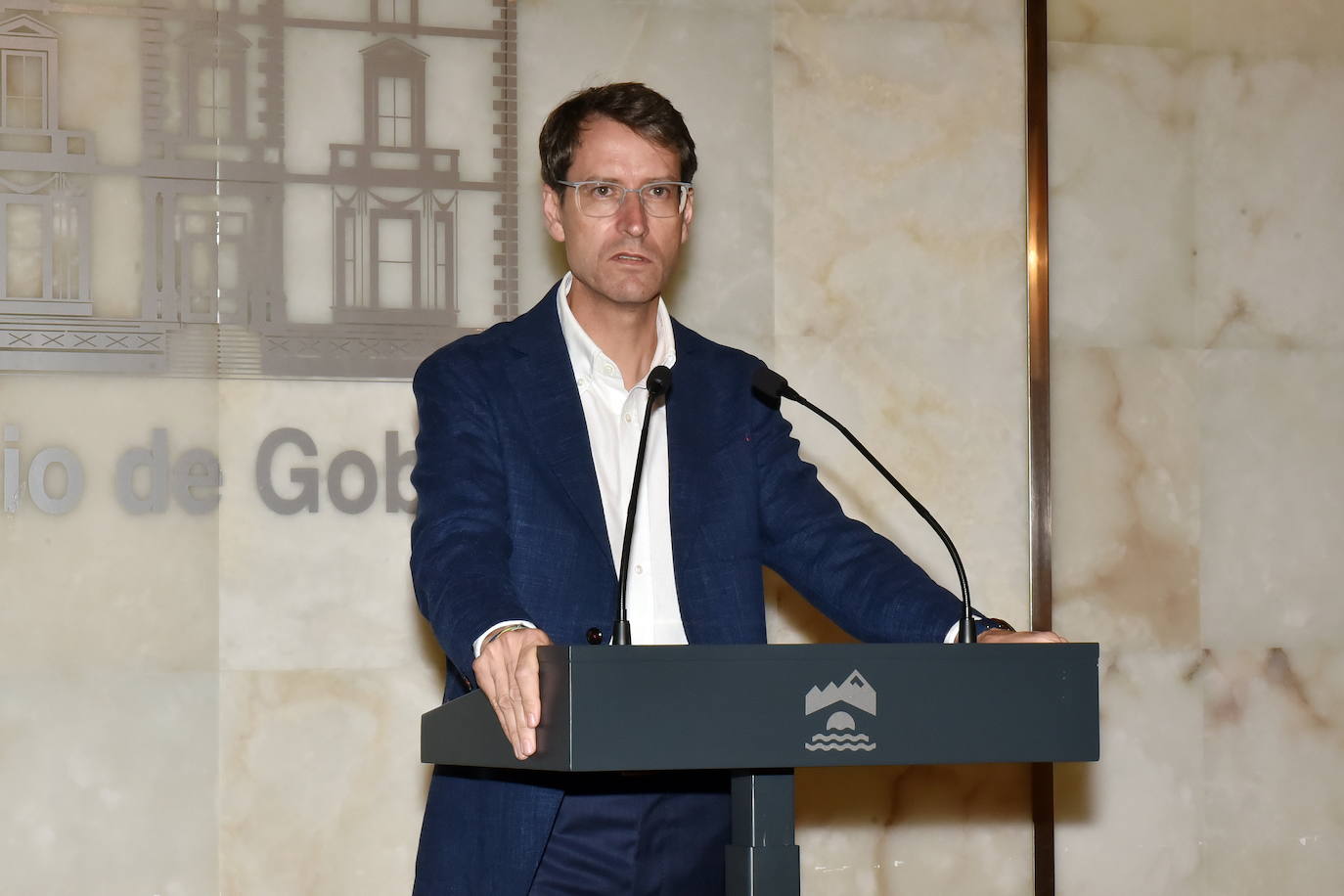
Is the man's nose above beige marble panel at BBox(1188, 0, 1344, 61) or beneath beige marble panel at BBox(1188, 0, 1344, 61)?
beneath

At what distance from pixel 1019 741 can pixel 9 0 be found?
308 centimetres

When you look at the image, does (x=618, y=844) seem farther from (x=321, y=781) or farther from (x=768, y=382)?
(x=321, y=781)

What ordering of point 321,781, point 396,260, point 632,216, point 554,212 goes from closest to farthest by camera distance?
point 632,216, point 554,212, point 321,781, point 396,260

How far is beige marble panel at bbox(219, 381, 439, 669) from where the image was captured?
3.57 metres

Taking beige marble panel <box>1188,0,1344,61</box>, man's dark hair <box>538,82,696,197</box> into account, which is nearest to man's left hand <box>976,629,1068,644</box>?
man's dark hair <box>538,82,696,197</box>

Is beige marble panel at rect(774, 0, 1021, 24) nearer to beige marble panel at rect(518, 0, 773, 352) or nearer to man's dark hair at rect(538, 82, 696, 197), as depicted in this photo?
beige marble panel at rect(518, 0, 773, 352)

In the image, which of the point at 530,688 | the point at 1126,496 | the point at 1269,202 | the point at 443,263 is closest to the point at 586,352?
the point at 530,688

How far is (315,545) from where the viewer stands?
11.8 feet

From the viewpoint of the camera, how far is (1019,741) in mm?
1535

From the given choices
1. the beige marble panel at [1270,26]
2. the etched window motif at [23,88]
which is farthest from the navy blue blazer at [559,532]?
the beige marble panel at [1270,26]

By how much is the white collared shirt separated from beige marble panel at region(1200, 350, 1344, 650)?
2238 millimetres

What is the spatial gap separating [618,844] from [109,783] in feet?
6.01

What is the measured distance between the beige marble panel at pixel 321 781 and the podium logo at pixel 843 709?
7.66 feet

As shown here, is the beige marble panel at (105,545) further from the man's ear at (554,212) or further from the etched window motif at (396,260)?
the man's ear at (554,212)
